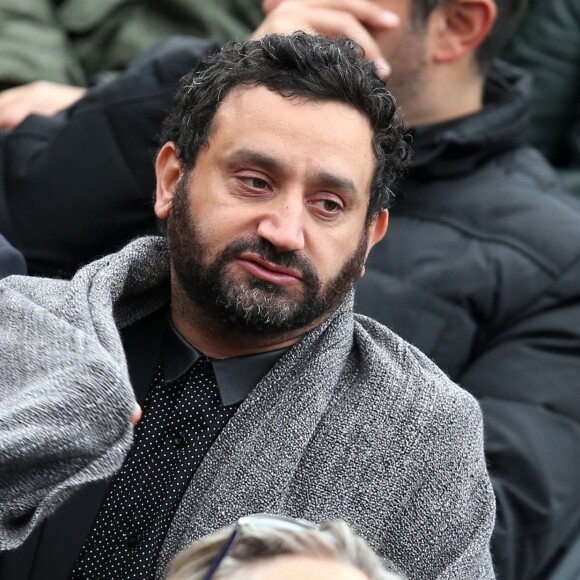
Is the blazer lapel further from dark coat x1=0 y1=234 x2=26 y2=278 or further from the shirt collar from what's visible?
dark coat x1=0 y1=234 x2=26 y2=278

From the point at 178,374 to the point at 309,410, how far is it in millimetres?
177

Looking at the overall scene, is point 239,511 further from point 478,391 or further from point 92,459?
point 478,391

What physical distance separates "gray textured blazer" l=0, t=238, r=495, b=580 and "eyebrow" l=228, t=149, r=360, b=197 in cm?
15

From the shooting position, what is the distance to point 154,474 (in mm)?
1354

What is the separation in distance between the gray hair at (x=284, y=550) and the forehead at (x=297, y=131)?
477 mm

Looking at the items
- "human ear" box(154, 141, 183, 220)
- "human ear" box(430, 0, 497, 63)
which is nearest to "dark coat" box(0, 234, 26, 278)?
"human ear" box(154, 141, 183, 220)

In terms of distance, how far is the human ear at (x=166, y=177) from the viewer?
1.41m

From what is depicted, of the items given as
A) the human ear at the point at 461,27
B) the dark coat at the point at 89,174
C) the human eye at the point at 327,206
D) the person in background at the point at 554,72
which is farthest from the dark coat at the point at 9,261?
the person in background at the point at 554,72

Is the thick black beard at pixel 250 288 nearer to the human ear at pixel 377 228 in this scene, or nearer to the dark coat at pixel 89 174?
the human ear at pixel 377 228

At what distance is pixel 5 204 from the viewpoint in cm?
191

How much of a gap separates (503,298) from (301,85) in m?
0.84

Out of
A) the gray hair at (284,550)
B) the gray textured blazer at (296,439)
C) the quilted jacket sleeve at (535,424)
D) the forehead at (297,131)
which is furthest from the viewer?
the quilted jacket sleeve at (535,424)

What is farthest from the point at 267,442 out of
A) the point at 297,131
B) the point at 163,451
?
the point at 297,131

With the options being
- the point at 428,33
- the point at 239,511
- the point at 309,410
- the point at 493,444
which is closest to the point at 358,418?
the point at 309,410
